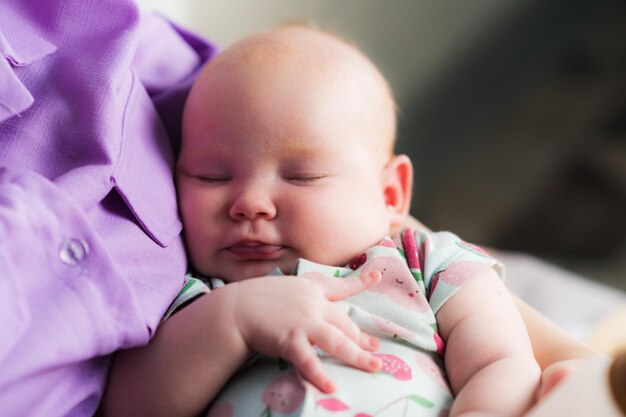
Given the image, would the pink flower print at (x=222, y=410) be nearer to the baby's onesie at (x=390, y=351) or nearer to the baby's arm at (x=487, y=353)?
the baby's onesie at (x=390, y=351)

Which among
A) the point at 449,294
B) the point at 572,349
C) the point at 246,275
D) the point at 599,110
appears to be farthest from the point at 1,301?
the point at 599,110

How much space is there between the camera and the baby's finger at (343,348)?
2.18 feet

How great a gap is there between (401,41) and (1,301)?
185 centimetres

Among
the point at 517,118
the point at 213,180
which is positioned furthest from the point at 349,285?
the point at 517,118

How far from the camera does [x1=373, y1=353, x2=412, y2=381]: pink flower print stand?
70 centimetres

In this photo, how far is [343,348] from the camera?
67 centimetres

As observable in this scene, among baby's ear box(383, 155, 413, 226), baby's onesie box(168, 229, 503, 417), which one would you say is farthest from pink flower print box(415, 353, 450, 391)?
baby's ear box(383, 155, 413, 226)

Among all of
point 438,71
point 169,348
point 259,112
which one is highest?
point 259,112

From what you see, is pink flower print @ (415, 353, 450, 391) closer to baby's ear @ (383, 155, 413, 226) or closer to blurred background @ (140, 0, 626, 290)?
baby's ear @ (383, 155, 413, 226)

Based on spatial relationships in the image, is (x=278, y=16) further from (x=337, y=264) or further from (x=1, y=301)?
(x=1, y=301)

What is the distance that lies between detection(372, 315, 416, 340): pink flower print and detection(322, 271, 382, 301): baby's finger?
0.14 feet

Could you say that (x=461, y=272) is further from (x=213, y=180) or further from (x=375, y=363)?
(x=213, y=180)

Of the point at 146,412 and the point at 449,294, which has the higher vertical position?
the point at 449,294

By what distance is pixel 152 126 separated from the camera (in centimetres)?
90
